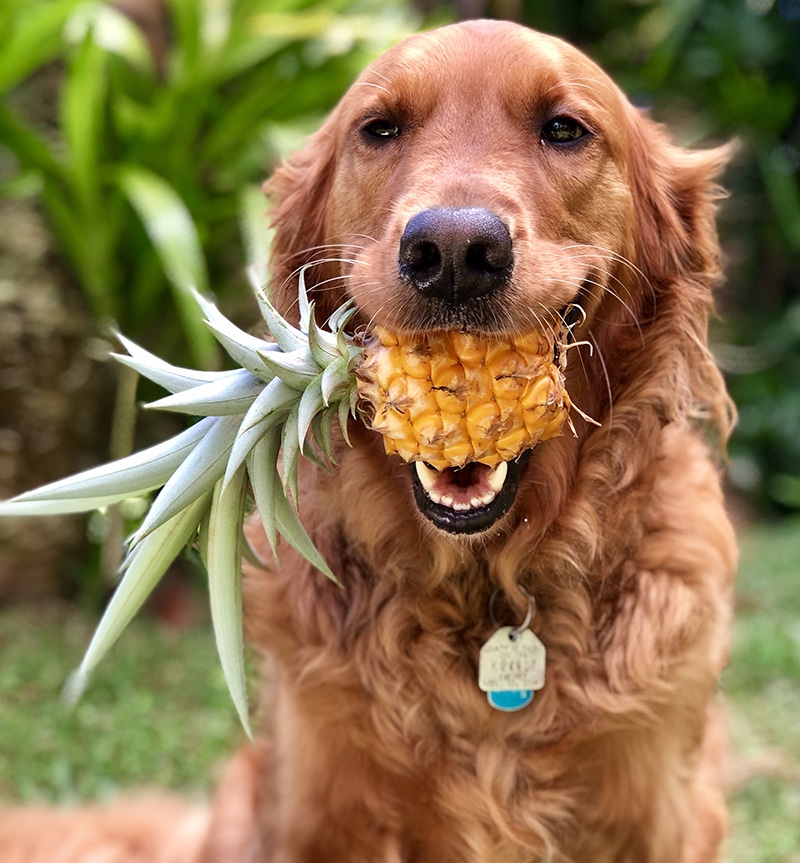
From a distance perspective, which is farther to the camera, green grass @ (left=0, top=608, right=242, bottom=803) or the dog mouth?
green grass @ (left=0, top=608, right=242, bottom=803)

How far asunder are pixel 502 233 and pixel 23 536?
345cm

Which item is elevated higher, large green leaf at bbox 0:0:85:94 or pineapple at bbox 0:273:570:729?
large green leaf at bbox 0:0:85:94

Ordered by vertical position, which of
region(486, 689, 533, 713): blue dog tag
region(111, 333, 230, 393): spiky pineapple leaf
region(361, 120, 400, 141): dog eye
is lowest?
region(486, 689, 533, 713): blue dog tag

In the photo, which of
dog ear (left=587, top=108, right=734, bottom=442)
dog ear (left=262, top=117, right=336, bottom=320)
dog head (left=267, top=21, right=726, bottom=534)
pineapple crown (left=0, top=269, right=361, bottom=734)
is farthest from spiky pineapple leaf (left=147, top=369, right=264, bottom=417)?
dog ear (left=587, top=108, right=734, bottom=442)

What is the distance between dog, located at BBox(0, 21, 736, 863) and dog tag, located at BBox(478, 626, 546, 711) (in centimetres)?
2

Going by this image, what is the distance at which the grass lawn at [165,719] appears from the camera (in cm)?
316

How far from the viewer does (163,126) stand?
4.30 metres

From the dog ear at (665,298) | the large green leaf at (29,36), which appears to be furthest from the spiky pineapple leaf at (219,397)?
the large green leaf at (29,36)

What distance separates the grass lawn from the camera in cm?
316

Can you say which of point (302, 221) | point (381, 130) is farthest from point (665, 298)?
point (302, 221)

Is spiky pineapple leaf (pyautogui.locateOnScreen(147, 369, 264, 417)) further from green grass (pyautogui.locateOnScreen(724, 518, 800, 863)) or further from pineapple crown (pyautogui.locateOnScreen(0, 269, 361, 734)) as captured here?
green grass (pyautogui.locateOnScreen(724, 518, 800, 863))

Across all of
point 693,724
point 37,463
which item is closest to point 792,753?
point 693,724

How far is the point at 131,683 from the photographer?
3.90 m

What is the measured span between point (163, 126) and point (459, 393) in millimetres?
3093
